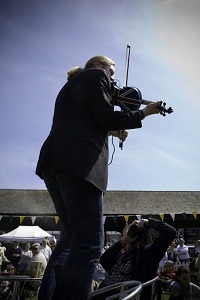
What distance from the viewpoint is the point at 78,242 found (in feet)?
6.52

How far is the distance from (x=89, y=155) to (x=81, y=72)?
501 millimetres

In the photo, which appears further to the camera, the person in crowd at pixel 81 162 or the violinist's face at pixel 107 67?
the violinist's face at pixel 107 67

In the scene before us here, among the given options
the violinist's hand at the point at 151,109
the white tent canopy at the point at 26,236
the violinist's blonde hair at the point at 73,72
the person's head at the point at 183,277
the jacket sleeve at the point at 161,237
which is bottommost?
the person's head at the point at 183,277

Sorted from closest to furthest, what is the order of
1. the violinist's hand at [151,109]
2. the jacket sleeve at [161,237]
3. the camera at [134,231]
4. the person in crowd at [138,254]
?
the violinist's hand at [151,109] → the person in crowd at [138,254] → the jacket sleeve at [161,237] → the camera at [134,231]

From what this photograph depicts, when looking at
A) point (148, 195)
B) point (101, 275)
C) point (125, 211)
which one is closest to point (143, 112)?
point (101, 275)

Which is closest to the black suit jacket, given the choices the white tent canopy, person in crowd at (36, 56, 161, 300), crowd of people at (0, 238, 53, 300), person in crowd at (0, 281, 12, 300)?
person in crowd at (36, 56, 161, 300)

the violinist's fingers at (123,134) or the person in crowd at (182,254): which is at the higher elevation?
the violinist's fingers at (123,134)

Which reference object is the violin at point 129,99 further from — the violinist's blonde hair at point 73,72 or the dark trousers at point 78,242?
the dark trousers at point 78,242

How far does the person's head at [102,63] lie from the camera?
2.46 meters

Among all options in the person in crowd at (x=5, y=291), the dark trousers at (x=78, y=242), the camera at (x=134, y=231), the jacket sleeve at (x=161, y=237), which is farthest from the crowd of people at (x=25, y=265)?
the dark trousers at (x=78, y=242)

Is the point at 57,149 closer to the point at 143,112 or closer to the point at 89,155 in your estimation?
the point at 89,155

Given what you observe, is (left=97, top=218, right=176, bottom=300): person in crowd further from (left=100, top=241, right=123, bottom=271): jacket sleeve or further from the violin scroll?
the violin scroll

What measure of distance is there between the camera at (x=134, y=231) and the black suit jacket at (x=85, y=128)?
75.0 inches

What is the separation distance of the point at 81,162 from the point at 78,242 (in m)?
0.37
